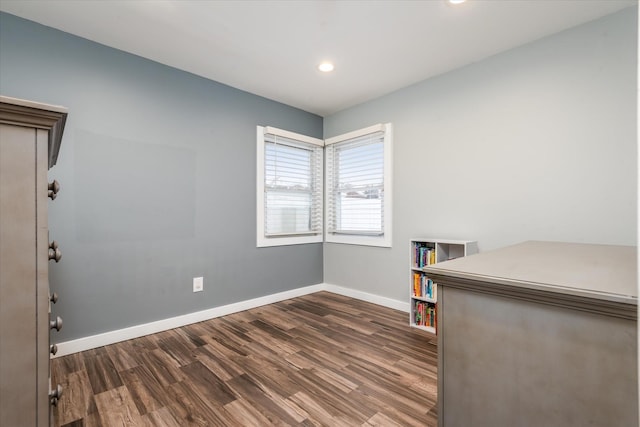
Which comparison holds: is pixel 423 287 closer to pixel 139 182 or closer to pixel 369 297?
pixel 369 297

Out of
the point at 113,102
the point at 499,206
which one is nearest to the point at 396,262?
the point at 499,206

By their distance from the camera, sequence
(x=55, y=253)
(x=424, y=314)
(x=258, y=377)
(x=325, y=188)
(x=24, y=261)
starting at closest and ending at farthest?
(x=24, y=261), (x=55, y=253), (x=258, y=377), (x=424, y=314), (x=325, y=188)

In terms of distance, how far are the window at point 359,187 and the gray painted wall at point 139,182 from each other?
103 cm

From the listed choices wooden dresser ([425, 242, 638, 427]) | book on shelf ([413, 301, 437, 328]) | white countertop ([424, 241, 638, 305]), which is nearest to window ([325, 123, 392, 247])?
book on shelf ([413, 301, 437, 328])

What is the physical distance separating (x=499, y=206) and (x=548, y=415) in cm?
200

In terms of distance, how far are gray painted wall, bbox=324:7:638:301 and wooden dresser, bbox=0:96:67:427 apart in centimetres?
275

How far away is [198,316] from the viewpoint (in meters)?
2.77

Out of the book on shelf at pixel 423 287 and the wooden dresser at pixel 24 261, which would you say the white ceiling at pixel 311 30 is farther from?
the book on shelf at pixel 423 287

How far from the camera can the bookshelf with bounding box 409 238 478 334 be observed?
2.59 meters

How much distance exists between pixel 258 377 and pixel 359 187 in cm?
230

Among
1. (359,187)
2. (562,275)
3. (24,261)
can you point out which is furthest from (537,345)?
(359,187)

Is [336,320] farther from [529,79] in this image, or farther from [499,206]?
[529,79]

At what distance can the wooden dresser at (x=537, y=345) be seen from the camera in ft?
2.20

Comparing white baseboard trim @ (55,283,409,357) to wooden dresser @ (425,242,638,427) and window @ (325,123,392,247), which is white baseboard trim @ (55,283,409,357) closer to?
window @ (325,123,392,247)
